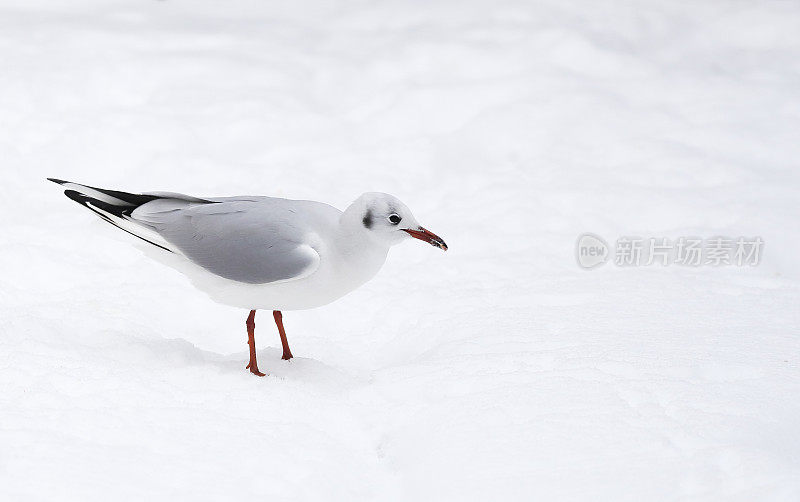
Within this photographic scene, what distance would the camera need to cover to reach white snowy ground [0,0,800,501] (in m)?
2.97

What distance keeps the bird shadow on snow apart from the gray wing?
1.25ft

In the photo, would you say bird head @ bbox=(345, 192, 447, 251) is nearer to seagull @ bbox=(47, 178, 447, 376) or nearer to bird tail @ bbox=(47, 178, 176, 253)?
seagull @ bbox=(47, 178, 447, 376)

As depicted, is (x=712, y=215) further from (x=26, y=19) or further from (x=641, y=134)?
(x=26, y=19)

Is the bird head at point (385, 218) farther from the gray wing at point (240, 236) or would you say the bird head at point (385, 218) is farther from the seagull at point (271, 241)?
the gray wing at point (240, 236)

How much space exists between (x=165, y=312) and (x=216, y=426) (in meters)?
1.61

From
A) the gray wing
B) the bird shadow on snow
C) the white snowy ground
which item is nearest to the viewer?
the white snowy ground

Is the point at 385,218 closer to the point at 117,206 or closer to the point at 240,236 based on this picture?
the point at 240,236

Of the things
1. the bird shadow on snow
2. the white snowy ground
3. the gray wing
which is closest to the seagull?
the gray wing

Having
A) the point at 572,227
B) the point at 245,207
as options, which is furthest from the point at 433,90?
the point at 245,207

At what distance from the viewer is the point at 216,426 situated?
313cm

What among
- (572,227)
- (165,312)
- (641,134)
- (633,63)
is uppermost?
(633,63)

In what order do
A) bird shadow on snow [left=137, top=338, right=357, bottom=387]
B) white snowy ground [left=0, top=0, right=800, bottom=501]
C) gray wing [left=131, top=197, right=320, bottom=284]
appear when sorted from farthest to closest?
bird shadow on snow [left=137, top=338, right=357, bottom=387], gray wing [left=131, top=197, right=320, bottom=284], white snowy ground [left=0, top=0, right=800, bottom=501]

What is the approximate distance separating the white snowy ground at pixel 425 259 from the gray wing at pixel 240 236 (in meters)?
0.32

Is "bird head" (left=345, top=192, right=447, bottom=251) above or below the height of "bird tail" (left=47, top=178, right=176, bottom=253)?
above
